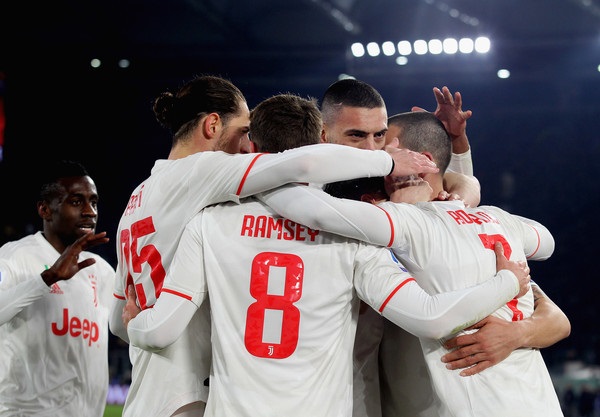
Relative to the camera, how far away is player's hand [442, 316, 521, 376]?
2.74 metres

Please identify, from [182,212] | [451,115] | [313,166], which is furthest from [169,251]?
[451,115]

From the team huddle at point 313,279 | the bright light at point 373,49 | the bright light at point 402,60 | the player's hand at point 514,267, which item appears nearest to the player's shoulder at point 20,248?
the team huddle at point 313,279

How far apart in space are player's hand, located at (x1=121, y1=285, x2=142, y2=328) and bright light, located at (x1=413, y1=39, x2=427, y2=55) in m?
11.5

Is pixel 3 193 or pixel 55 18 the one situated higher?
pixel 55 18

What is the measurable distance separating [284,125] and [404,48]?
1139cm

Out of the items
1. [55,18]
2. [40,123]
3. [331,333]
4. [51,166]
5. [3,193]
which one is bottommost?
[331,333]

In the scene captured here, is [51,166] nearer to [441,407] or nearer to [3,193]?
[441,407]

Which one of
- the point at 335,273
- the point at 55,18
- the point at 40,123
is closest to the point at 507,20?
the point at 55,18

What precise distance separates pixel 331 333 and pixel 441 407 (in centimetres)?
55

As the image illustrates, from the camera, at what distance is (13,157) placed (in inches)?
636

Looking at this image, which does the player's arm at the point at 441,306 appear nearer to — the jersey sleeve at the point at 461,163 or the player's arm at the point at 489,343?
the player's arm at the point at 489,343

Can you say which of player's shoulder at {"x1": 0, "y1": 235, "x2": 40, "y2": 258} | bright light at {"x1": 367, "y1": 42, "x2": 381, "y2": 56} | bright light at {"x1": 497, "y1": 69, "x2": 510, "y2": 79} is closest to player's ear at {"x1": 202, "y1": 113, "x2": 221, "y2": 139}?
player's shoulder at {"x1": 0, "y1": 235, "x2": 40, "y2": 258}

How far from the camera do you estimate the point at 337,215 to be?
8.54 feet

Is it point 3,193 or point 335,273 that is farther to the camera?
point 3,193
